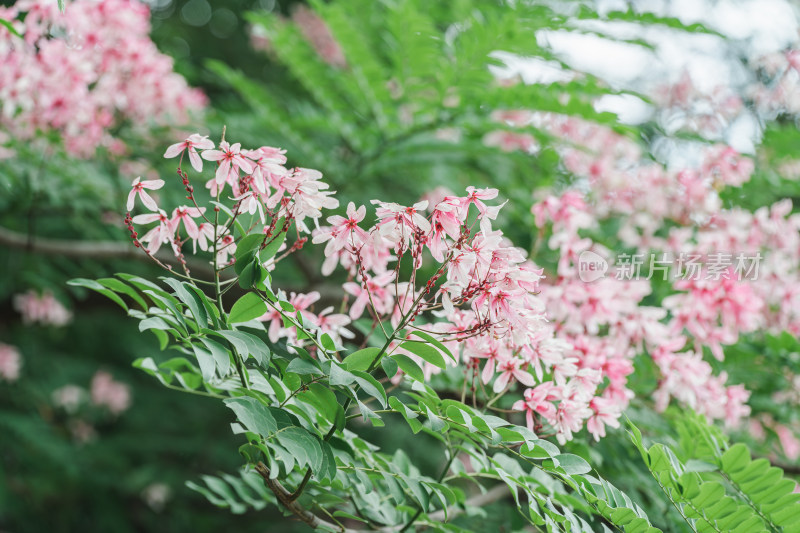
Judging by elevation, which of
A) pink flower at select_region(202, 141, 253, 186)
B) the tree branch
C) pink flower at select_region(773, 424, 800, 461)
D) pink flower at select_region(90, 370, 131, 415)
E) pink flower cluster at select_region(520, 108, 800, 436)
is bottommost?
pink flower at select_region(90, 370, 131, 415)

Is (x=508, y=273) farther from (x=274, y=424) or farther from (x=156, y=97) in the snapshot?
(x=156, y=97)

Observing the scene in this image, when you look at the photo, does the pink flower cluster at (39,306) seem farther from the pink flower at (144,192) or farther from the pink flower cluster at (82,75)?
the pink flower at (144,192)

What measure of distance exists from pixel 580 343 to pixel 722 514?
16.0 inches

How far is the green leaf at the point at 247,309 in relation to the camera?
909mm

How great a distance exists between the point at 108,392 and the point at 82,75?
269cm

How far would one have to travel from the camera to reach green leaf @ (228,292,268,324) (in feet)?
2.98

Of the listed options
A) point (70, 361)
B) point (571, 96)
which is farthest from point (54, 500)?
point (571, 96)

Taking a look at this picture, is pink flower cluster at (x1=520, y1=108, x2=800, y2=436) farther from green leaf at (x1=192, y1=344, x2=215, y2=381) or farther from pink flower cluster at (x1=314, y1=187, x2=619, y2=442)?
green leaf at (x1=192, y1=344, x2=215, y2=381)

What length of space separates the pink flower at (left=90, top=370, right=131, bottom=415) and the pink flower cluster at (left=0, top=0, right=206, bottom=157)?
221cm

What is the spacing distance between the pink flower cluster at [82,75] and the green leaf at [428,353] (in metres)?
1.54

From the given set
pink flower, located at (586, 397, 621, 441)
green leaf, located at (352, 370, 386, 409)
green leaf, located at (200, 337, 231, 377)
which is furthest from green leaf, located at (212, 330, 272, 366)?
pink flower, located at (586, 397, 621, 441)

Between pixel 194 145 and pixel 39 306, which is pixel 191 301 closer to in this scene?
pixel 194 145

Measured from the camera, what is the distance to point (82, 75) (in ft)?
7.04

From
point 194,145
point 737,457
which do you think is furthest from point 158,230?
point 737,457
